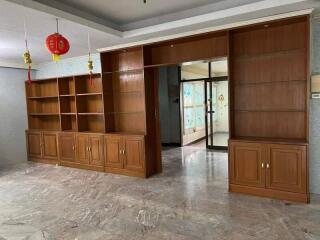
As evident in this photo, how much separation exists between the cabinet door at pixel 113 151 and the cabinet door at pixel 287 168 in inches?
113

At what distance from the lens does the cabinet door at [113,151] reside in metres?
5.02

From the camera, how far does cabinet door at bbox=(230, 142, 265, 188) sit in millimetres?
3627

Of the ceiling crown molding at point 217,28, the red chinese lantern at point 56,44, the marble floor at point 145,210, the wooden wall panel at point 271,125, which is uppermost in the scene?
the ceiling crown molding at point 217,28

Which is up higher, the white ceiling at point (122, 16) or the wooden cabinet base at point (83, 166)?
the white ceiling at point (122, 16)

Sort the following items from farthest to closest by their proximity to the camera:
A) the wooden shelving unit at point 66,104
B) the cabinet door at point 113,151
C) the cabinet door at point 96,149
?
the wooden shelving unit at point 66,104 < the cabinet door at point 96,149 < the cabinet door at point 113,151

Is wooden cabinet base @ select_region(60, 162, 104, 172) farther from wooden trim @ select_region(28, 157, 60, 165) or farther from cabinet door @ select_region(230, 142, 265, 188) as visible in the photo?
cabinet door @ select_region(230, 142, 265, 188)

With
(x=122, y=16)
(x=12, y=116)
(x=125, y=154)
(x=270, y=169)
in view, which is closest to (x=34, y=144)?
(x=12, y=116)

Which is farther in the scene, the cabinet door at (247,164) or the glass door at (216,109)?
the glass door at (216,109)

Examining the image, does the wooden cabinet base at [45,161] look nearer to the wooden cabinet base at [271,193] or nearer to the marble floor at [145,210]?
the marble floor at [145,210]

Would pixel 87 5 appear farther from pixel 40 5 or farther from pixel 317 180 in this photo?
pixel 317 180

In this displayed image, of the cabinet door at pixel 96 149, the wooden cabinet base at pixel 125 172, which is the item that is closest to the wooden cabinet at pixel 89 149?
the cabinet door at pixel 96 149

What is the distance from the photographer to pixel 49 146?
20.3 feet

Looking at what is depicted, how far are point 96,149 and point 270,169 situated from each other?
3.51 meters

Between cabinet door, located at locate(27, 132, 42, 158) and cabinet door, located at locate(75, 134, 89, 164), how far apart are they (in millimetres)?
1459
